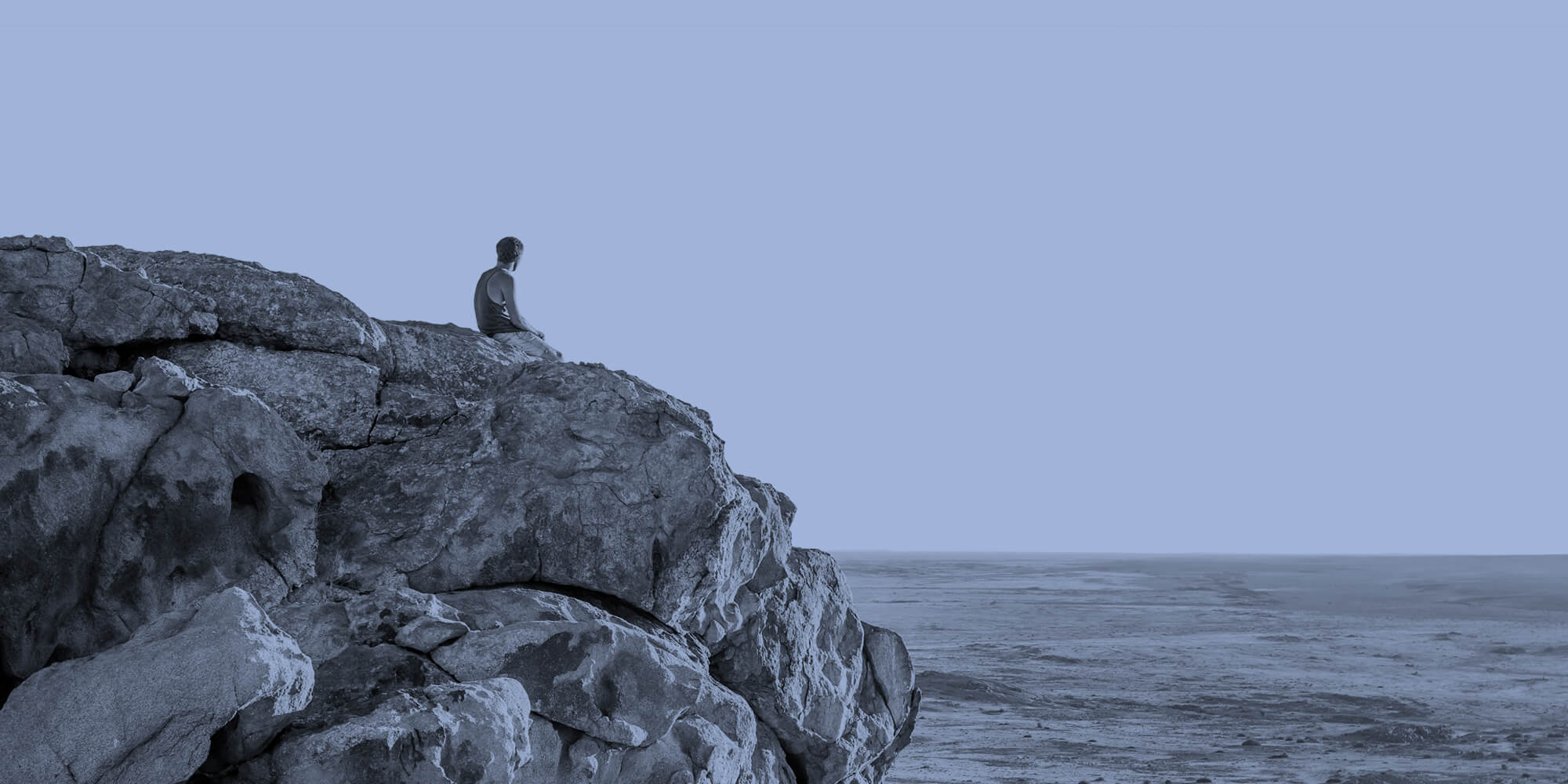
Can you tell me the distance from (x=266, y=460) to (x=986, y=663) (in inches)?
980

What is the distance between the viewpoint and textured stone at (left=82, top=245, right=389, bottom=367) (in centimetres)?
1116

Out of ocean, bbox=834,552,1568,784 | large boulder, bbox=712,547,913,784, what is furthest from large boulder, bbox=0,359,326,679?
ocean, bbox=834,552,1568,784

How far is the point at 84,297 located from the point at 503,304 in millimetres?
4117

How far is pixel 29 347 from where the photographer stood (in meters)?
9.80

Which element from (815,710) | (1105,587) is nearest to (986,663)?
(815,710)

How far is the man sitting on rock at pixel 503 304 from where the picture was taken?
13.2 m

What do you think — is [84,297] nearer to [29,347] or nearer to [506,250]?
[29,347]

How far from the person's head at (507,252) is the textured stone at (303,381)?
100.0 inches

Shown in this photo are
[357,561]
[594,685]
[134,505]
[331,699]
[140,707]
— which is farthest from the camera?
[357,561]

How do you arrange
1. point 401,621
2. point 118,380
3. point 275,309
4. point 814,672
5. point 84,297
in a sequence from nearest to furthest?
point 401,621
point 118,380
point 84,297
point 275,309
point 814,672

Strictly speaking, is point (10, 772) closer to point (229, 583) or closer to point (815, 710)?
point (229, 583)

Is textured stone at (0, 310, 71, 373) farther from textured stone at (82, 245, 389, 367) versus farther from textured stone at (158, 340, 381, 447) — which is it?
textured stone at (82, 245, 389, 367)

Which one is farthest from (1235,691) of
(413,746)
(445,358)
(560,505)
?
(413,746)

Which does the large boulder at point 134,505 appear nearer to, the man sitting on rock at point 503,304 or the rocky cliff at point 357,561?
the rocky cliff at point 357,561
